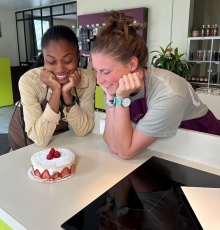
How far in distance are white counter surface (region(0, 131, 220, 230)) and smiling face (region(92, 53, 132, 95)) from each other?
307 mm

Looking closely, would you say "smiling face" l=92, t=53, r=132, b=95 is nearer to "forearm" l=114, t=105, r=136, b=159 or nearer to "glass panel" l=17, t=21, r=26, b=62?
"forearm" l=114, t=105, r=136, b=159

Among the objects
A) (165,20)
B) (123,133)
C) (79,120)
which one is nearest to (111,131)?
(123,133)

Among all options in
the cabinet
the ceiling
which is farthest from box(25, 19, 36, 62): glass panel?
the cabinet

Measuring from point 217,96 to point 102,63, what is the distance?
170 centimetres

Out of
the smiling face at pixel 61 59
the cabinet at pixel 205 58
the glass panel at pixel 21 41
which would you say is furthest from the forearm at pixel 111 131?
the glass panel at pixel 21 41

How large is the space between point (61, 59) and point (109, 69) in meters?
0.32

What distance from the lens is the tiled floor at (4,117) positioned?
3783 mm

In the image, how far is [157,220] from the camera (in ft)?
1.95

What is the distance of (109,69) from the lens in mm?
857

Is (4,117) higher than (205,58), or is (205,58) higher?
(205,58)

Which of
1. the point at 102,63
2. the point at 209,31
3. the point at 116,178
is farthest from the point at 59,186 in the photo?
the point at 209,31

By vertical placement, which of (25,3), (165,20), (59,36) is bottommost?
(59,36)

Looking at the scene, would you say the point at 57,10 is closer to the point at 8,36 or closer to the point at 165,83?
the point at 8,36

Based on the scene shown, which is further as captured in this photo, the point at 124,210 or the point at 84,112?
the point at 84,112
